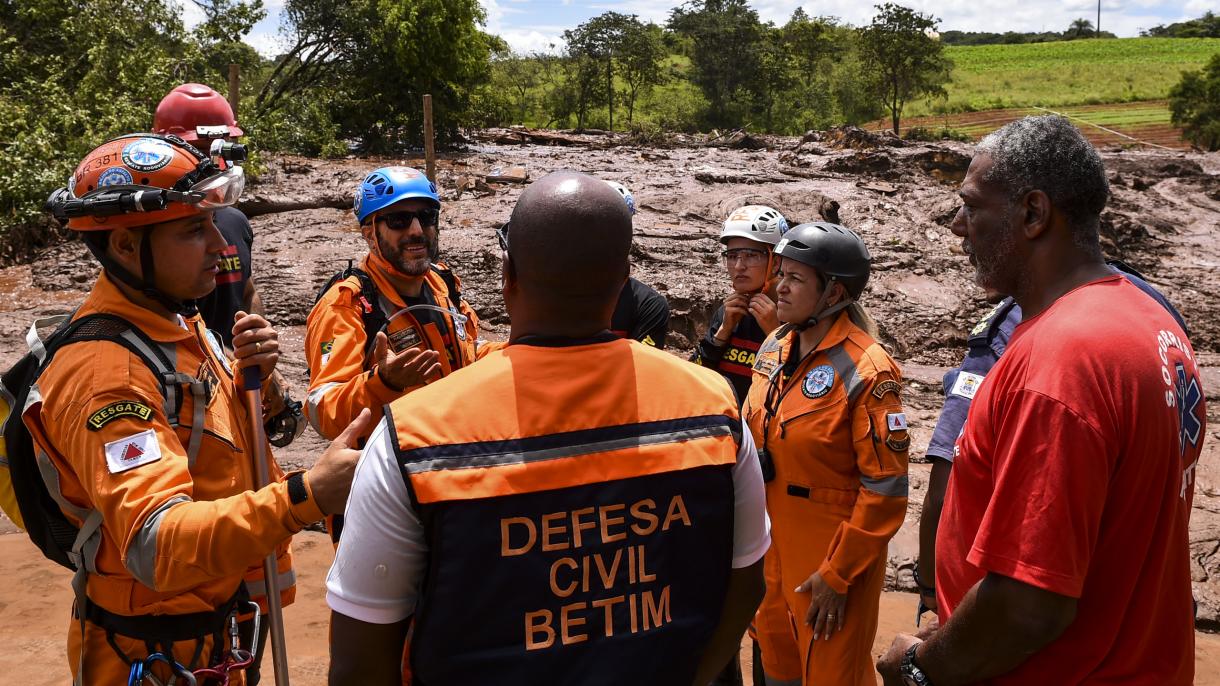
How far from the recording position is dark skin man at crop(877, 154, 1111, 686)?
1.98m

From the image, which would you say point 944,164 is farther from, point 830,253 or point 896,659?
point 896,659

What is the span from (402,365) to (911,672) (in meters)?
1.90

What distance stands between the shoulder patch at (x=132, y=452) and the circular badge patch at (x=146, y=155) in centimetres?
82

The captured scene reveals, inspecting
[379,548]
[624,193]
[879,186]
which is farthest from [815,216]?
[379,548]

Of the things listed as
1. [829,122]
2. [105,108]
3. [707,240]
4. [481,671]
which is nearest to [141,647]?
[481,671]

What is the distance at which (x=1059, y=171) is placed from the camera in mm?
2188

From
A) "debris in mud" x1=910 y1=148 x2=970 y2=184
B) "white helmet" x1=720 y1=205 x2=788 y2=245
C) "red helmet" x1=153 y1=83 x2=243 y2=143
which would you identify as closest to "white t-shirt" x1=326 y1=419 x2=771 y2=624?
"white helmet" x1=720 y1=205 x2=788 y2=245

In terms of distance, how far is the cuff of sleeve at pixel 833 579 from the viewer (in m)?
3.61

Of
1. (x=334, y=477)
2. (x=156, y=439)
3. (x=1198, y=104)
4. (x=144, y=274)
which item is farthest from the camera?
(x=1198, y=104)

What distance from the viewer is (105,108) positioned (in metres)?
14.4

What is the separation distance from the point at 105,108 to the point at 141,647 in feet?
46.3

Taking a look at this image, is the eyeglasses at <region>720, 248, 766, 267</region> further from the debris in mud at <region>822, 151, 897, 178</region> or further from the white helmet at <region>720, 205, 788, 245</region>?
the debris in mud at <region>822, 151, 897, 178</region>

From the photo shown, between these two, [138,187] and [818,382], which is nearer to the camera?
[138,187]

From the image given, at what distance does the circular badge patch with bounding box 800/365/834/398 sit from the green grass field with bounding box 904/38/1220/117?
4587cm
